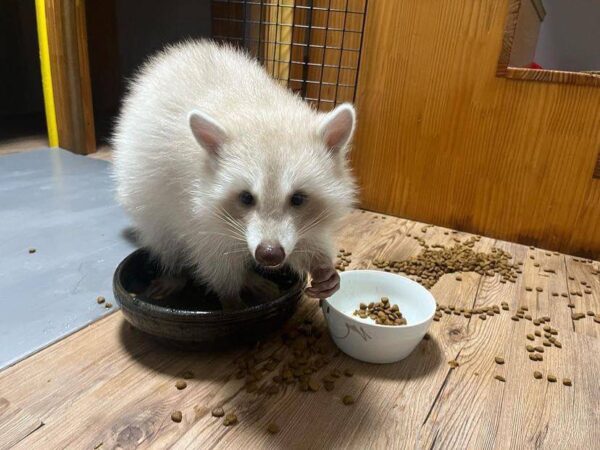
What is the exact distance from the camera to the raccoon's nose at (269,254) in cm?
126

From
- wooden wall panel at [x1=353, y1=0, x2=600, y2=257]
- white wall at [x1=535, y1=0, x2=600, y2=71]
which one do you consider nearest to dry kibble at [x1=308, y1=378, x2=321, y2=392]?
wooden wall panel at [x1=353, y1=0, x2=600, y2=257]

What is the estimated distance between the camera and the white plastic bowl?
148 cm

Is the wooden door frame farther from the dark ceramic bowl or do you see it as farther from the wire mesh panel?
the dark ceramic bowl

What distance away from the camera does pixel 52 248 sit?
2.12m

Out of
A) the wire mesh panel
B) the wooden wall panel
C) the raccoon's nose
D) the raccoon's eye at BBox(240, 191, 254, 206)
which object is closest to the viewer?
the raccoon's nose

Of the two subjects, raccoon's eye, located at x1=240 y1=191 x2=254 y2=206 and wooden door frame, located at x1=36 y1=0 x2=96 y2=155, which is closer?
raccoon's eye, located at x1=240 y1=191 x2=254 y2=206

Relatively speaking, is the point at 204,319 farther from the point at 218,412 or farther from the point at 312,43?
the point at 312,43

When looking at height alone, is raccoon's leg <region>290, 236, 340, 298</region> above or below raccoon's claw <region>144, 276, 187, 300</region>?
above

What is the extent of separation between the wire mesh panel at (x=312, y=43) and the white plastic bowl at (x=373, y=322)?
4.41 ft

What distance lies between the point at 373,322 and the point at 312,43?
1.79 metres

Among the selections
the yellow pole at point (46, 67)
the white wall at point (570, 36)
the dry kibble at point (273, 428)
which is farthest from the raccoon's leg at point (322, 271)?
the white wall at point (570, 36)

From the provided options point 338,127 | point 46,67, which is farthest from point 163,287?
point 46,67

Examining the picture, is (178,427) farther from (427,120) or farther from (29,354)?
(427,120)

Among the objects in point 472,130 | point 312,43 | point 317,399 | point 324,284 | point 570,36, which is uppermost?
point 570,36
